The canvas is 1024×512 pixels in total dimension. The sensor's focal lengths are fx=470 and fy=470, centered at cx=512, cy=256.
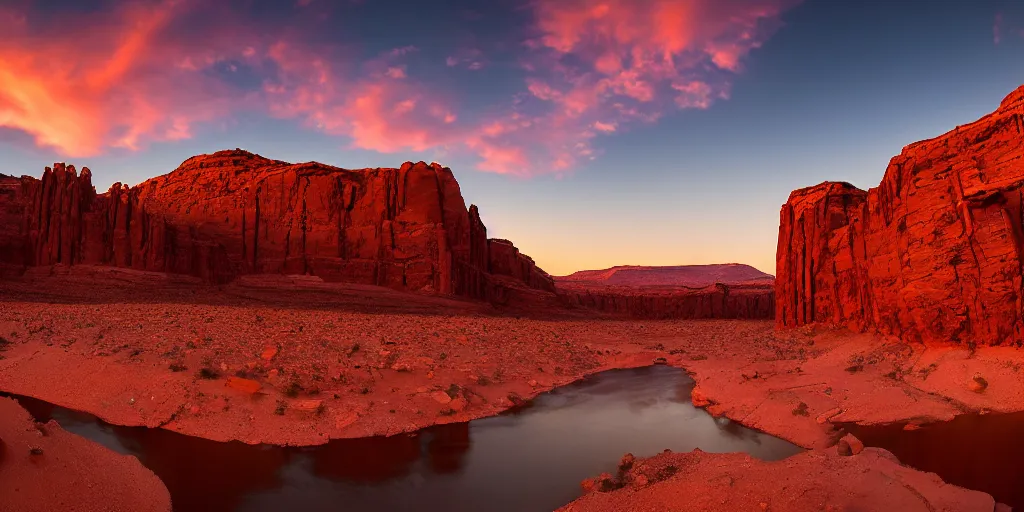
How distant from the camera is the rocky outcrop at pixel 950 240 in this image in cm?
→ 1553

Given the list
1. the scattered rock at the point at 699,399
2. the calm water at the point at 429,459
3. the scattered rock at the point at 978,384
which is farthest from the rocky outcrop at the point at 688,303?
the scattered rock at the point at 978,384

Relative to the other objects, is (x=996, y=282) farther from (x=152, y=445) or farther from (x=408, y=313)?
(x=408, y=313)

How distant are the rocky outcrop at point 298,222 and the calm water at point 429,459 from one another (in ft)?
96.7

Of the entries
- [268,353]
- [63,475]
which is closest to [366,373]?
[268,353]

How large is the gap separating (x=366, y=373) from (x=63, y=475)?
9.90 meters

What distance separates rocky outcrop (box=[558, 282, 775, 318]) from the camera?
78.7 m

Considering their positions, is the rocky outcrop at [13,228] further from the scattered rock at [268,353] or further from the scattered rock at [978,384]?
the scattered rock at [978,384]

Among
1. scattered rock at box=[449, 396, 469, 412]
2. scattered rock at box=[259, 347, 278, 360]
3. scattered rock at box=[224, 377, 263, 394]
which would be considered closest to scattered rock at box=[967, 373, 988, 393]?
scattered rock at box=[449, 396, 469, 412]

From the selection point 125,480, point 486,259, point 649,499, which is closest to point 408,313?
point 486,259

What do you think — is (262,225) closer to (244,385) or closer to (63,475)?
(244,385)

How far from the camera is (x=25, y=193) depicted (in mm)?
37469

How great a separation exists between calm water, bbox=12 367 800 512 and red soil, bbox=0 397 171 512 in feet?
2.12

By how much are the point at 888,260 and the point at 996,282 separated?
19.5ft

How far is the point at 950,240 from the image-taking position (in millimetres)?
17203
